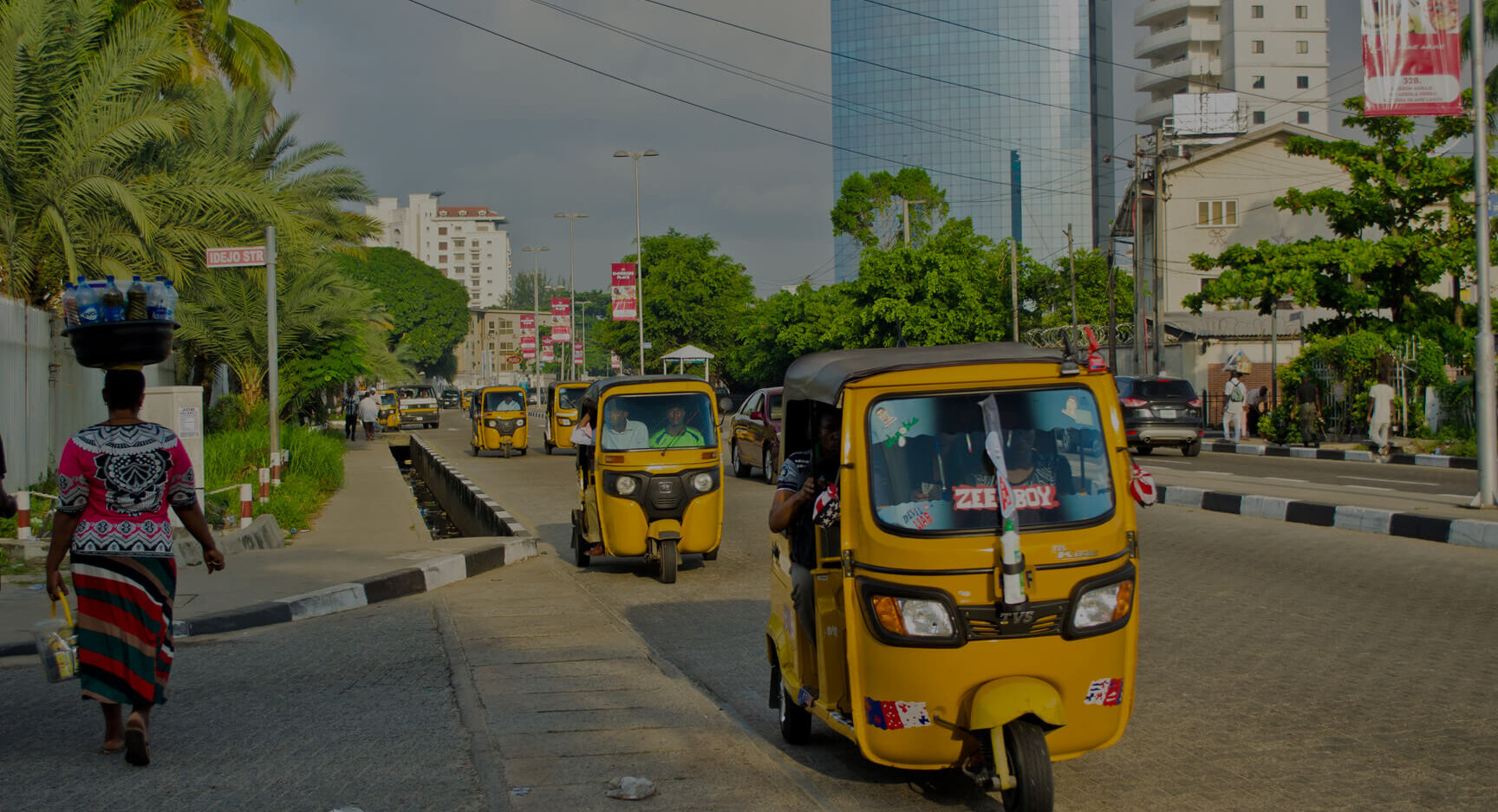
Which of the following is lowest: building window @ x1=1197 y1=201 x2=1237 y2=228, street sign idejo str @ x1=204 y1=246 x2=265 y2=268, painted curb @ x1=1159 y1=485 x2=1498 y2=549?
painted curb @ x1=1159 y1=485 x2=1498 y2=549

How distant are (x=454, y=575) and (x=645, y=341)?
63.3 metres

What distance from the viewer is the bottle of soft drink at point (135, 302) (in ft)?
19.5

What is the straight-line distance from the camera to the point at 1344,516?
46.0 ft

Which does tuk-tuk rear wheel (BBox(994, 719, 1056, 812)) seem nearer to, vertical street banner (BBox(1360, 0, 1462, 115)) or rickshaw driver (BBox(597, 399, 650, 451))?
rickshaw driver (BBox(597, 399, 650, 451))

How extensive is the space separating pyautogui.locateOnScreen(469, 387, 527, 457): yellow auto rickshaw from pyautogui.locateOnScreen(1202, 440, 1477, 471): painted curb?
55.9ft

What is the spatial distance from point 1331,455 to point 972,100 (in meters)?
149

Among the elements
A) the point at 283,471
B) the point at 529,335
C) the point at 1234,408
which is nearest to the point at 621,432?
the point at 283,471

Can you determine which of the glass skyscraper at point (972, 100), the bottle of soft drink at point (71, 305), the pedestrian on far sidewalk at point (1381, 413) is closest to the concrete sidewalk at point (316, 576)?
the bottle of soft drink at point (71, 305)

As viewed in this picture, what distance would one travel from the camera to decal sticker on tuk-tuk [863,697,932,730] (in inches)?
175

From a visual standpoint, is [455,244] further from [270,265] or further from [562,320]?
[270,265]

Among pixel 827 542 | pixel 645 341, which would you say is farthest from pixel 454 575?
pixel 645 341

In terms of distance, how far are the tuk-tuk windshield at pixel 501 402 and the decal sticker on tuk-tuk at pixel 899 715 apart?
29.0 metres

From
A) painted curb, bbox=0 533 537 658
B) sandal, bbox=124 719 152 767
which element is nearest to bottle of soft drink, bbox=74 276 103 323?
sandal, bbox=124 719 152 767

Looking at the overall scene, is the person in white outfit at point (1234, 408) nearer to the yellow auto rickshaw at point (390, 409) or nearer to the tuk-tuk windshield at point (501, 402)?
the tuk-tuk windshield at point (501, 402)
